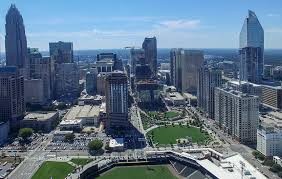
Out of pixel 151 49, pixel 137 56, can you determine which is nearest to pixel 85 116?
pixel 137 56

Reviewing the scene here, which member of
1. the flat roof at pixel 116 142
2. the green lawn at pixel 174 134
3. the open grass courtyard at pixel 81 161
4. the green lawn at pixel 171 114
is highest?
the green lawn at pixel 171 114

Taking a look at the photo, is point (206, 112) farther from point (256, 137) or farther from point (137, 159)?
point (137, 159)

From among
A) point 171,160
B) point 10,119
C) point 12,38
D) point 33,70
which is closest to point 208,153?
point 171,160

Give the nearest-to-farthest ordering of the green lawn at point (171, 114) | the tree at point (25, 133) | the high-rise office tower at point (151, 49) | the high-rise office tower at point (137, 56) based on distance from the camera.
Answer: the tree at point (25, 133) < the green lawn at point (171, 114) < the high-rise office tower at point (137, 56) < the high-rise office tower at point (151, 49)

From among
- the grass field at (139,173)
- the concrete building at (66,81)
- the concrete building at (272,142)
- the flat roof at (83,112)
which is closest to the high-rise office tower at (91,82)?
the concrete building at (66,81)

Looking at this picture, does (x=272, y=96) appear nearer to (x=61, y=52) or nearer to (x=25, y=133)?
(x=25, y=133)

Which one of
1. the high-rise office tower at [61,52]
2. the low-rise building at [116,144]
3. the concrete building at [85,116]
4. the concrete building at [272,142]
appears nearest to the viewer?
the concrete building at [272,142]

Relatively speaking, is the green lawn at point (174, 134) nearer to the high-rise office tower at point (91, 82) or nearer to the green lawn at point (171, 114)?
the green lawn at point (171, 114)
